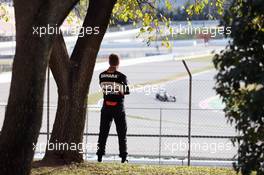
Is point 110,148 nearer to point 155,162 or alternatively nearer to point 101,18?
point 155,162

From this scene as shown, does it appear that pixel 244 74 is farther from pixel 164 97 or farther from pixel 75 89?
pixel 164 97

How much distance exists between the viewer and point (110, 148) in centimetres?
1719

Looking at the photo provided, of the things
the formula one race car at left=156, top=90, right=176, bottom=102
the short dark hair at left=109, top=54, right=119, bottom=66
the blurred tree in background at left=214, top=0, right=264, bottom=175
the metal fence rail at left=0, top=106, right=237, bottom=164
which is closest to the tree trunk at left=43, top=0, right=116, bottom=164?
the short dark hair at left=109, top=54, right=119, bottom=66

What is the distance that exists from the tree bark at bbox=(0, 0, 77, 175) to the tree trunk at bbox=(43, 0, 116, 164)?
8.55ft

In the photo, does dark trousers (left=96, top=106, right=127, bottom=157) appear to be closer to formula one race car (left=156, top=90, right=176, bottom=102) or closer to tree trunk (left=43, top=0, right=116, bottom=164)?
tree trunk (left=43, top=0, right=116, bottom=164)

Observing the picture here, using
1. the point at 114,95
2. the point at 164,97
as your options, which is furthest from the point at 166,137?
the point at 164,97

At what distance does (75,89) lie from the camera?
10.3m

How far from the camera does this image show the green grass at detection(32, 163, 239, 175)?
9.55 metres

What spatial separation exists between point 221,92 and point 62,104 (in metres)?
4.68

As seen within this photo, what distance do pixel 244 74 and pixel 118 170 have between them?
4556 millimetres

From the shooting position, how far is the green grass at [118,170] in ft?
31.3

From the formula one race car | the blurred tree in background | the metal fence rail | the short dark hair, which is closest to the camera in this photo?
the blurred tree in background

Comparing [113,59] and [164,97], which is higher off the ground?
[164,97]

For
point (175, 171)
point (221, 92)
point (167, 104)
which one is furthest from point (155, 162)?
point (167, 104)
